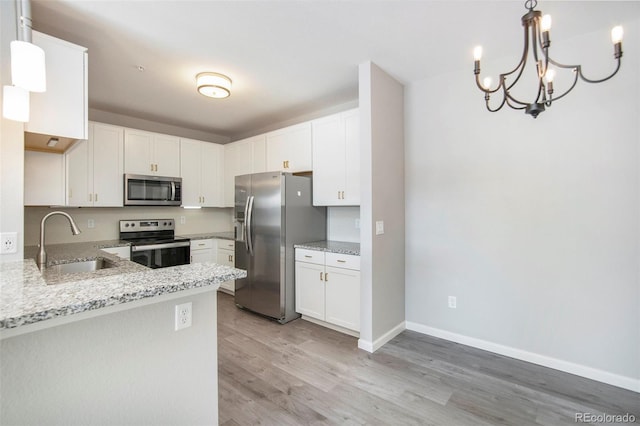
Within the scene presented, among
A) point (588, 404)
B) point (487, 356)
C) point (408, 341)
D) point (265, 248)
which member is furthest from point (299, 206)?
point (588, 404)

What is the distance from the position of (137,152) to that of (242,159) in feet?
4.68

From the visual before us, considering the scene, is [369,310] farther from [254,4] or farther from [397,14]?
[254,4]

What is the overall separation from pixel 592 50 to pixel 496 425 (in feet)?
9.42

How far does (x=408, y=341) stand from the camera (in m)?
2.98

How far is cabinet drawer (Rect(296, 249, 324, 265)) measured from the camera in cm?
334

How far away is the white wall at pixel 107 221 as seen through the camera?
350 cm

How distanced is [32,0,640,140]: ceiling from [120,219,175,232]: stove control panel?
5.68 ft

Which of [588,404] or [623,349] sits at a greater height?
[623,349]

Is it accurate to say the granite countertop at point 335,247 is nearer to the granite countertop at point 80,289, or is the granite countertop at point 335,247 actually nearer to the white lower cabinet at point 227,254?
the white lower cabinet at point 227,254

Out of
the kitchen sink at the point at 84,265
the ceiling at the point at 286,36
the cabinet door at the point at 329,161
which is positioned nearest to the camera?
the ceiling at the point at 286,36

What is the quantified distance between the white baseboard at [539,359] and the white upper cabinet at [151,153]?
396 centimetres

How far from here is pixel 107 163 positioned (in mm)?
3787

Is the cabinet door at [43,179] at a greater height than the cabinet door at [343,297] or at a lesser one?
greater

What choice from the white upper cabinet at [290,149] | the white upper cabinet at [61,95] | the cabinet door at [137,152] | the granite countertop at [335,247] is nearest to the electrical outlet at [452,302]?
the granite countertop at [335,247]
